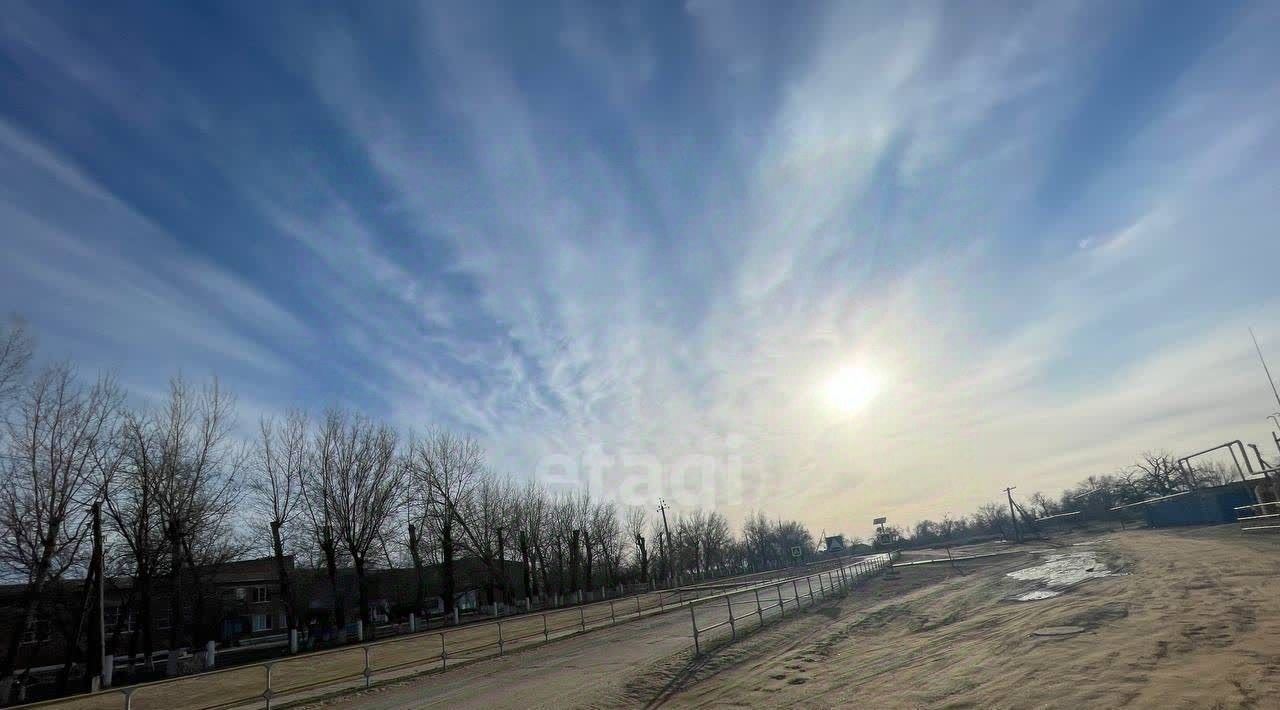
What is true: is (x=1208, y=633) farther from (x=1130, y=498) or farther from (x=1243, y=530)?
(x=1130, y=498)

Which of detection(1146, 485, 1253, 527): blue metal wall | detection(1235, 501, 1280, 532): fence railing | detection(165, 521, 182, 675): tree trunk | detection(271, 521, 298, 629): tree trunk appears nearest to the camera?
detection(1235, 501, 1280, 532): fence railing

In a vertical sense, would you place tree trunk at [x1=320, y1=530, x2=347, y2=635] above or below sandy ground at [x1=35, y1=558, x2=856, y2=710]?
above

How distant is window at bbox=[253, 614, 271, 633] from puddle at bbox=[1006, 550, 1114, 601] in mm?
62937

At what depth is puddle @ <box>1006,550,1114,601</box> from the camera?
1970cm

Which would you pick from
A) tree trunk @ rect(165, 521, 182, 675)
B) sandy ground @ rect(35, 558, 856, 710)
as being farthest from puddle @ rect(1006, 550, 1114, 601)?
tree trunk @ rect(165, 521, 182, 675)

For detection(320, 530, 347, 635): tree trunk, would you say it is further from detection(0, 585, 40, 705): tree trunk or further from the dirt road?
the dirt road

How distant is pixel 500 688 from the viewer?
14.0 m

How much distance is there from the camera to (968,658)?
1180 centimetres

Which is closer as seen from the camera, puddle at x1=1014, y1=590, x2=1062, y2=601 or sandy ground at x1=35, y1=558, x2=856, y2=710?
sandy ground at x1=35, y1=558, x2=856, y2=710

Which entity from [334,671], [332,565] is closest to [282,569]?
[332,565]

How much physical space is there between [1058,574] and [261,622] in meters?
65.3

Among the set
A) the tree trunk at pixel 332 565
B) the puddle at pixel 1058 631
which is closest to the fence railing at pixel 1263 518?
the puddle at pixel 1058 631

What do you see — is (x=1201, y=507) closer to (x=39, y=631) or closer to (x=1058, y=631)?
(x=1058, y=631)

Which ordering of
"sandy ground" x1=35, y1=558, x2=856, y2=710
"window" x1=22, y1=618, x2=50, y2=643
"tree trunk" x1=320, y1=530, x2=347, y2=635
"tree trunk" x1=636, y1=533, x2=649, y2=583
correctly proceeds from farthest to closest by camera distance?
"tree trunk" x1=636, y1=533, x2=649, y2=583 < "tree trunk" x1=320, y1=530, x2=347, y2=635 < "window" x1=22, y1=618, x2=50, y2=643 < "sandy ground" x1=35, y1=558, x2=856, y2=710
